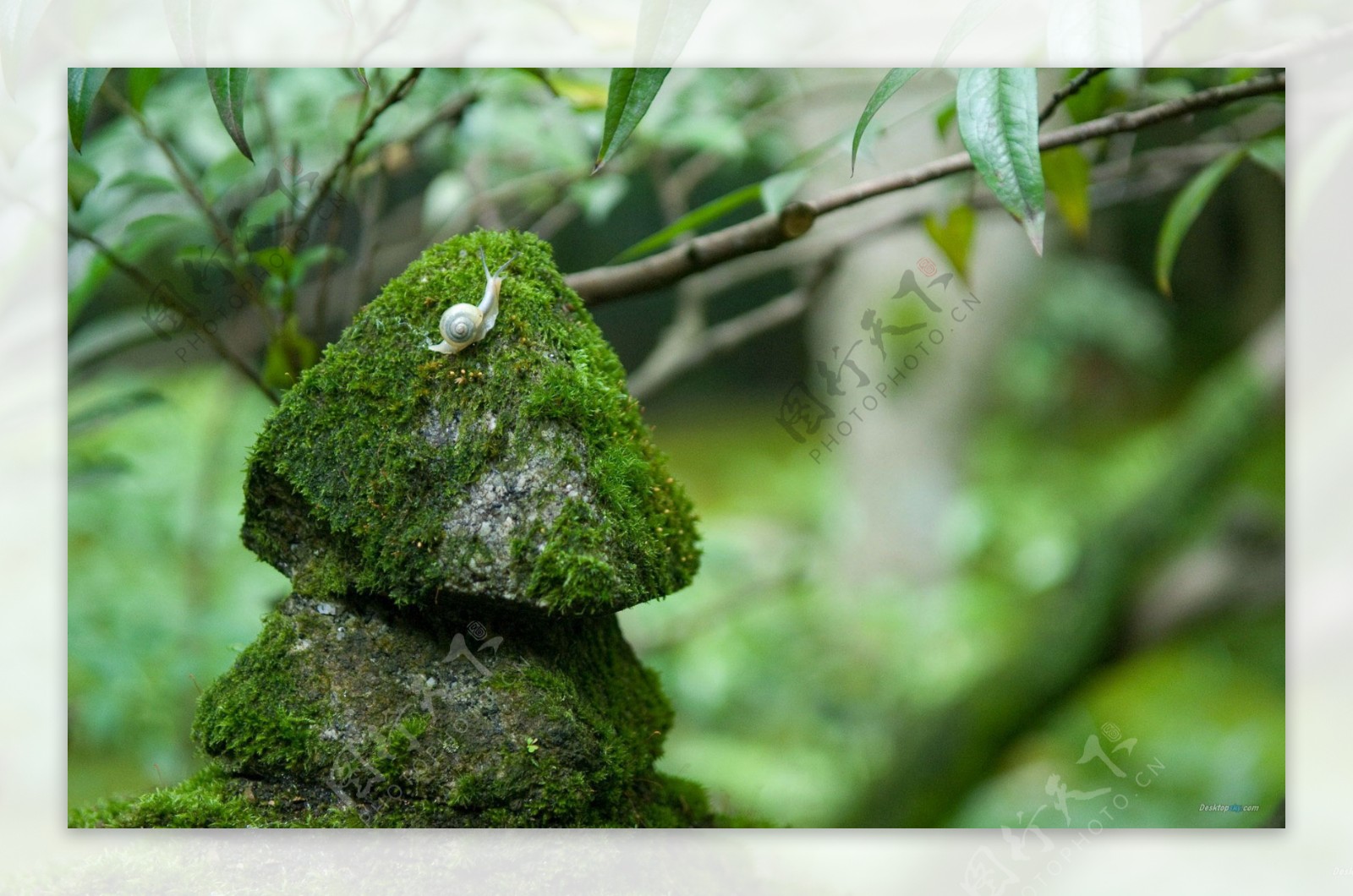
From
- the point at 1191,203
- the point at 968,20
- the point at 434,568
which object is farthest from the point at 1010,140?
the point at 434,568

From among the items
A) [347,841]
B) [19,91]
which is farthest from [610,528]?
[19,91]

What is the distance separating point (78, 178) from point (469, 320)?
Result: 3.09 ft

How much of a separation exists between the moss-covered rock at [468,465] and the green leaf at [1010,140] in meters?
0.53

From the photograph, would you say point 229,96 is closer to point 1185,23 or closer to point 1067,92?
point 1067,92

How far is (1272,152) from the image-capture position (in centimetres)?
166

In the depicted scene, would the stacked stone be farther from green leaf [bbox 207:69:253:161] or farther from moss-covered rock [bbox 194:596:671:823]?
green leaf [bbox 207:69:253:161]

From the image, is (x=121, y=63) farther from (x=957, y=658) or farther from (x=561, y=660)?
(x=957, y=658)

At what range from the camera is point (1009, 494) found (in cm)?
271

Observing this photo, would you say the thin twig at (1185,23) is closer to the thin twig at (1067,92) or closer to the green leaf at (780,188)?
the thin twig at (1067,92)

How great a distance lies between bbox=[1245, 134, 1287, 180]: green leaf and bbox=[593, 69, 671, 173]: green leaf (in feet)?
3.42

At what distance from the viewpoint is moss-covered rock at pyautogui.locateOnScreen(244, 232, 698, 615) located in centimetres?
112

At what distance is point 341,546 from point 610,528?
1.10ft

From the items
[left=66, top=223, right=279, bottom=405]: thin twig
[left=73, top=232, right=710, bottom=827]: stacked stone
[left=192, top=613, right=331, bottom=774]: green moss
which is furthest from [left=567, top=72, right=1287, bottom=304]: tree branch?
[left=192, top=613, right=331, bottom=774]: green moss

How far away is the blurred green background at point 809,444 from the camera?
1.80m
